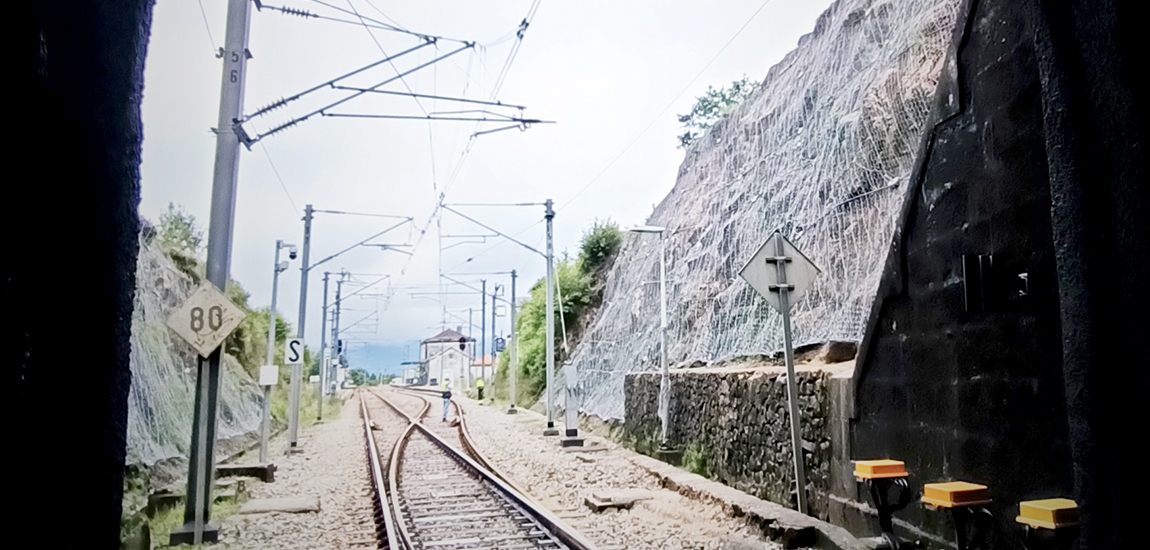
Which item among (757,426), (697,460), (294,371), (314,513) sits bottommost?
(314,513)

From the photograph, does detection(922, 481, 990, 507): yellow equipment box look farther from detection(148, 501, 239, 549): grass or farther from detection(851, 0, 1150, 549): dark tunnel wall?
detection(148, 501, 239, 549): grass

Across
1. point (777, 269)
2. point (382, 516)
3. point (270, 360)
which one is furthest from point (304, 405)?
point (777, 269)

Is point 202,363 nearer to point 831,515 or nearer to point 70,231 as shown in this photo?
point 831,515

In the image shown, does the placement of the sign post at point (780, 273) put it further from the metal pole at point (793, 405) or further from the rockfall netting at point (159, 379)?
the rockfall netting at point (159, 379)

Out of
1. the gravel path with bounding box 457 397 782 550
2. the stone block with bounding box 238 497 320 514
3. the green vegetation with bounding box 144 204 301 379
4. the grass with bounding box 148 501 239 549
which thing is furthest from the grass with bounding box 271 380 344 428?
the grass with bounding box 148 501 239 549

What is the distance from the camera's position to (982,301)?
17.3 feet

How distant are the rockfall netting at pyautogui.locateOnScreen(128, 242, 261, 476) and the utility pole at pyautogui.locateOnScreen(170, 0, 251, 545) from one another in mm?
401

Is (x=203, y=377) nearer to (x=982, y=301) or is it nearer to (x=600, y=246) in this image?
(x=982, y=301)

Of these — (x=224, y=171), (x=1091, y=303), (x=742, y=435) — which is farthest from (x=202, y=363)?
(x=1091, y=303)

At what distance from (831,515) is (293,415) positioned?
50.6 ft

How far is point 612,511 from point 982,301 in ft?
19.5

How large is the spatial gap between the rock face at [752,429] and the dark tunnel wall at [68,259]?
7.20 metres

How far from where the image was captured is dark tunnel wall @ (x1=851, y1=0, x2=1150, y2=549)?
477 cm

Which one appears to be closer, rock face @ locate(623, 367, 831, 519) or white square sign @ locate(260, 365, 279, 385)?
rock face @ locate(623, 367, 831, 519)
